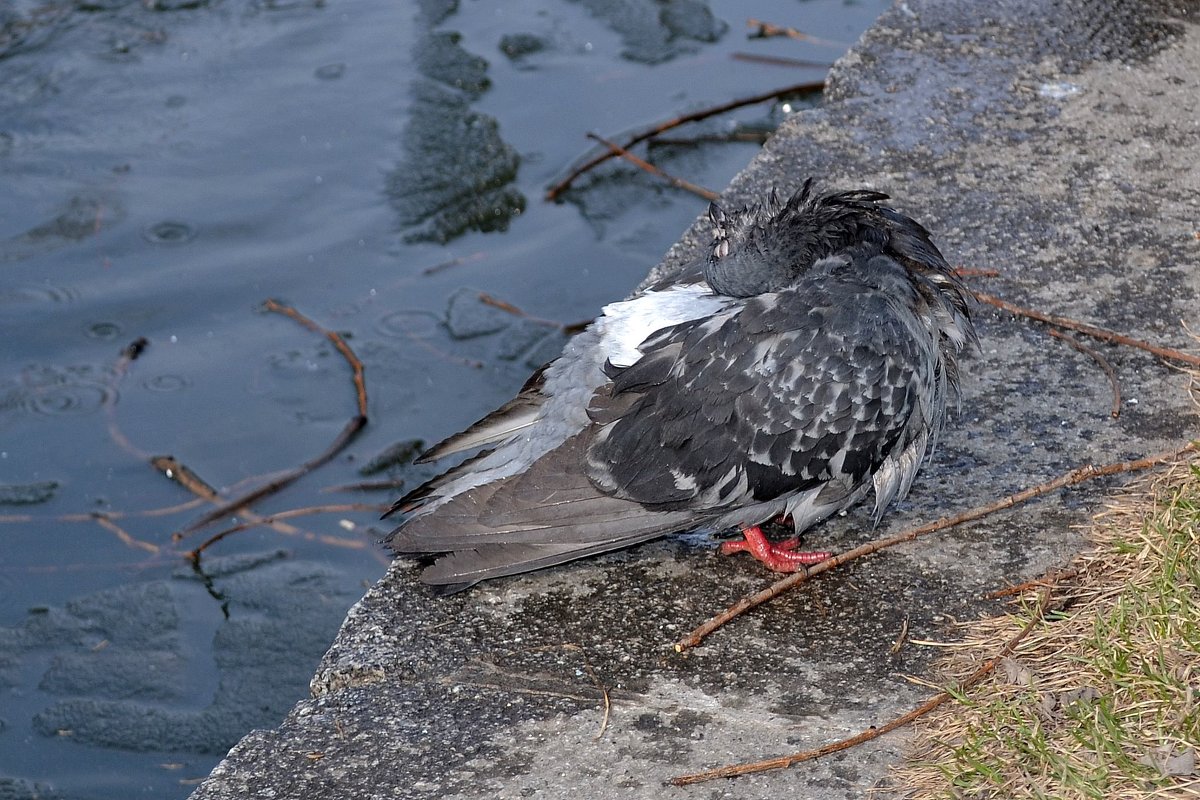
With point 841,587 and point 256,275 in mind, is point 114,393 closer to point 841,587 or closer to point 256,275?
point 256,275

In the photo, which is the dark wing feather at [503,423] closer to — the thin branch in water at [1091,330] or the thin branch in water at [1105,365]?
the thin branch in water at [1091,330]

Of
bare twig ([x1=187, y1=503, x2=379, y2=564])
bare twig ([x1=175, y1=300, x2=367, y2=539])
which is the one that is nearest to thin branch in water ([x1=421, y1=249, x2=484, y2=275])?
bare twig ([x1=175, y1=300, x2=367, y2=539])

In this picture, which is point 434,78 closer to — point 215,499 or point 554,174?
point 554,174

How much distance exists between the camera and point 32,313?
5852 millimetres

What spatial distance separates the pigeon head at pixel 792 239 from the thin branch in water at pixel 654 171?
8.39 ft

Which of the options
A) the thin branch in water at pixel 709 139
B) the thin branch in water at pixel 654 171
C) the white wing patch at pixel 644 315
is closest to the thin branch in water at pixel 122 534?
the white wing patch at pixel 644 315

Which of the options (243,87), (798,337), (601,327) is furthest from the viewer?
(243,87)

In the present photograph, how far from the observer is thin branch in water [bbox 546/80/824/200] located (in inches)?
255

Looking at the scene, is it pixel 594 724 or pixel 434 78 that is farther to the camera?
pixel 434 78

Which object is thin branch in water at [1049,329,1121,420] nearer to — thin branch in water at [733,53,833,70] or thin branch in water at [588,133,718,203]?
thin branch in water at [588,133,718,203]

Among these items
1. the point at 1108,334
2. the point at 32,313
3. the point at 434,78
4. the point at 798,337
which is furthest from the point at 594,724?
the point at 434,78

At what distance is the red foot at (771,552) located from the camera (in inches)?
134

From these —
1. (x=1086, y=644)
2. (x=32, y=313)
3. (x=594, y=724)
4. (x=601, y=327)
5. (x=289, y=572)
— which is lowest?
(x=289, y=572)

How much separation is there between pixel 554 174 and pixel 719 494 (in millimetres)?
3605
